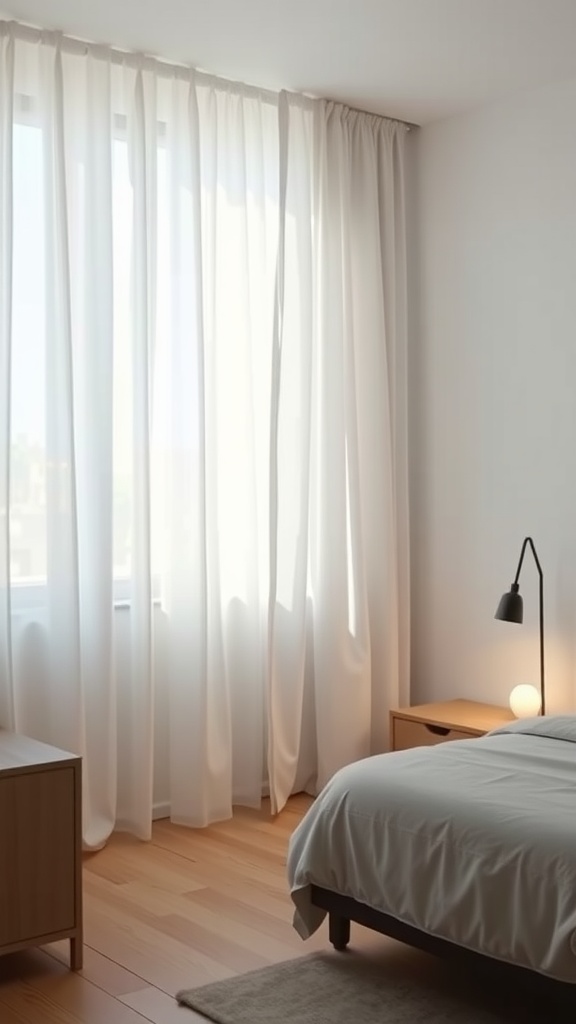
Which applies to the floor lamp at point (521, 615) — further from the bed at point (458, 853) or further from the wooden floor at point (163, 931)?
the wooden floor at point (163, 931)

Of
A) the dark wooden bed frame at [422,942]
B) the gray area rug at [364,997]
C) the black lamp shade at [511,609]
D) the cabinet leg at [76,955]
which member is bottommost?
the gray area rug at [364,997]

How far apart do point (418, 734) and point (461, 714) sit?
17 centimetres

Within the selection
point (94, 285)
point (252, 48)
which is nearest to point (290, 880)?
point (94, 285)

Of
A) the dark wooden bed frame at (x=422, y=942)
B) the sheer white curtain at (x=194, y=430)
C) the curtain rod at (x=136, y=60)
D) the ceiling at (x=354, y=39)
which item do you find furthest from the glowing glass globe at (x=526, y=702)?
the curtain rod at (x=136, y=60)

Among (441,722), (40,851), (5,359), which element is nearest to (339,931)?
(40,851)

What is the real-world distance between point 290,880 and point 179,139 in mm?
2571

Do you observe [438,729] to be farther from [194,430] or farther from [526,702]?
[194,430]

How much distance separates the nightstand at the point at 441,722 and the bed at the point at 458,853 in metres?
0.83

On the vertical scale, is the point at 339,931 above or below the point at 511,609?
below

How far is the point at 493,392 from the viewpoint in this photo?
4488 mm

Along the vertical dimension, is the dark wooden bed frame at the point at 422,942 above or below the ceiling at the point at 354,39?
below

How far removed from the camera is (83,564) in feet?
12.8

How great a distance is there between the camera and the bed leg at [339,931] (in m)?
3.03

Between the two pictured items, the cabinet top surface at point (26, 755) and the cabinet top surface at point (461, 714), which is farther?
the cabinet top surface at point (461, 714)
